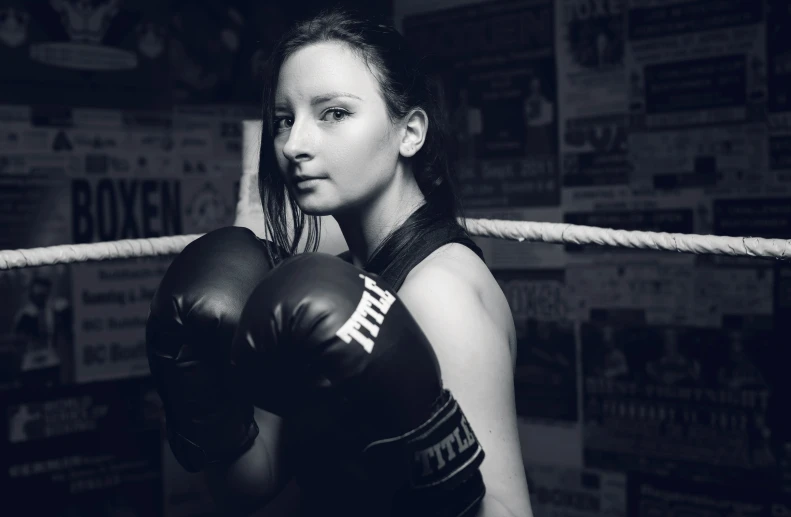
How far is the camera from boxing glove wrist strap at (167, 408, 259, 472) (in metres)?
0.98

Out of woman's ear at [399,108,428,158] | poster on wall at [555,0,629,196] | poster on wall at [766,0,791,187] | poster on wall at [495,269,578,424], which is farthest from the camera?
poster on wall at [495,269,578,424]

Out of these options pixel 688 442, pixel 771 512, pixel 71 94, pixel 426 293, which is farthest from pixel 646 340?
pixel 71 94

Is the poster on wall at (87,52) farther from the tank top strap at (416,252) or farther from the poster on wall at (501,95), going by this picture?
the tank top strap at (416,252)

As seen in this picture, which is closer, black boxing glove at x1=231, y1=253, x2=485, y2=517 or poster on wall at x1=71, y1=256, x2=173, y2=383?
black boxing glove at x1=231, y1=253, x2=485, y2=517

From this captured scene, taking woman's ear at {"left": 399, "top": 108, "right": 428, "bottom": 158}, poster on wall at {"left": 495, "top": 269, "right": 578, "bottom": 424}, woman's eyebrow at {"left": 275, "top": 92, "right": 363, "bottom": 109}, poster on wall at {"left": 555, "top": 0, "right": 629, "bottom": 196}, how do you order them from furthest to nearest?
poster on wall at {"left": 495, "top": 269, "right": 578, "bottom": 424}
poster on wall at {"left": 555, "top": 0, "right": 629, "bottom": 196}
woman's ear at {"left": 399, "top": 108, "right": 428, "bottom": 158}
woman's eyebrow at {"left": 275, "top": 92, "right": 363, "bottom": 109}

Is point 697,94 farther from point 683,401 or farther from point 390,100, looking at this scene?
point 390,100

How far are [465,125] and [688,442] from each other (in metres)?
1.40

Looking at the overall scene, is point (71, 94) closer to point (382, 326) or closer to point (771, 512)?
point (382, 326)

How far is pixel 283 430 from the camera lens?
49.9 inches

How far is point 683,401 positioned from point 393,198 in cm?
168

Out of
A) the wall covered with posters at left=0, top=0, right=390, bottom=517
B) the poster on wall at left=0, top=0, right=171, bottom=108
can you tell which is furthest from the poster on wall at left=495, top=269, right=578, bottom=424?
the poster on wall at left=0, top=0, right=171, bottom=108

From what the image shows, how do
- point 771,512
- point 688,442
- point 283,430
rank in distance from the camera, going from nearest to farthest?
point 283,430, point 771,512, point 688,442

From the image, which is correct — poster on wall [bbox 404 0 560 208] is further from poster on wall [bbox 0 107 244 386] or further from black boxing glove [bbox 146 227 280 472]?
black boxing glove [bbox 146 227 280 472]

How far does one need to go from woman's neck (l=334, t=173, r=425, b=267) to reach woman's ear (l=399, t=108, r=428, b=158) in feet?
0.16
